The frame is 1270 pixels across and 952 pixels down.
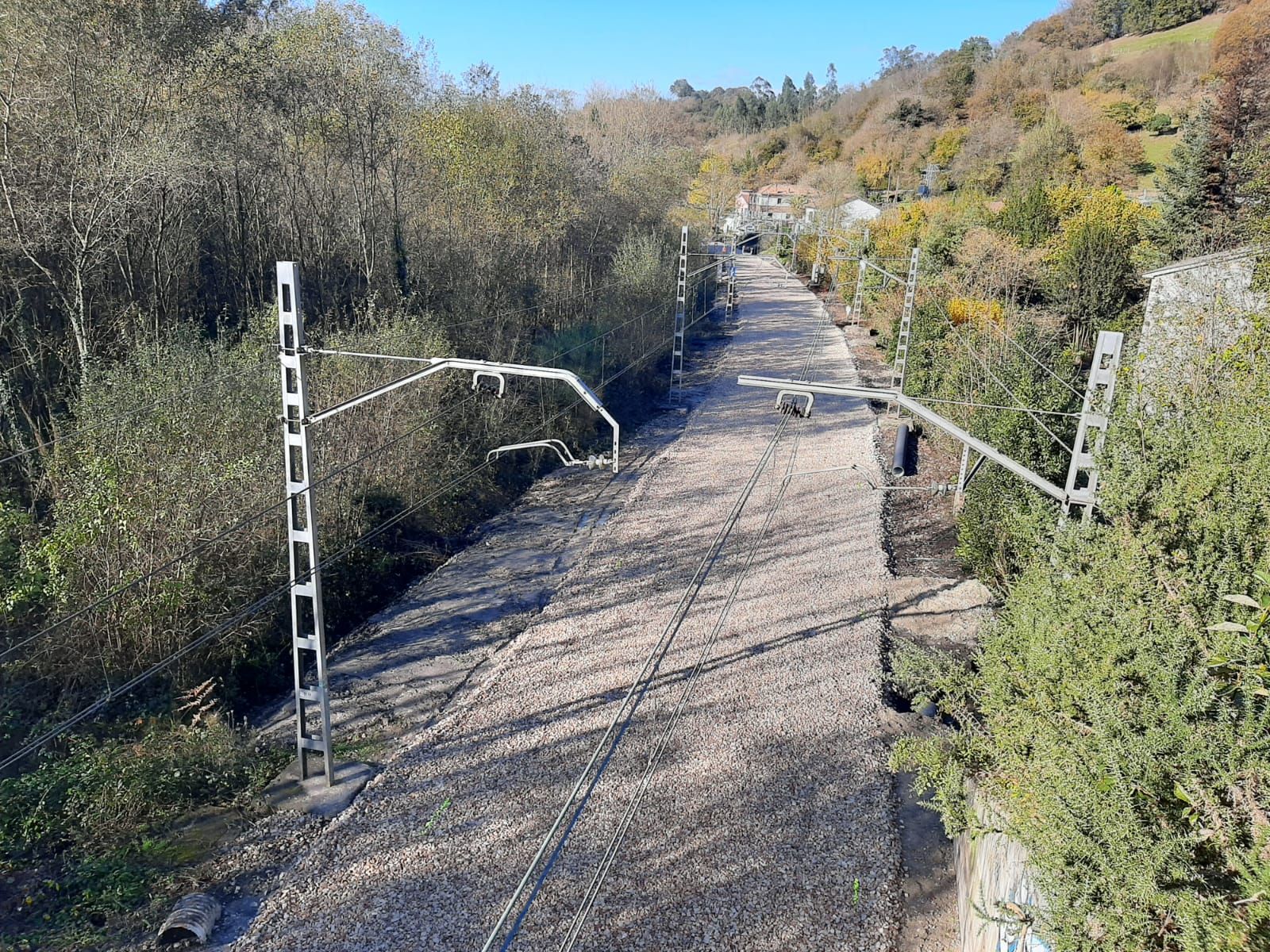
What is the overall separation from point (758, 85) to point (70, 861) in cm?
13089

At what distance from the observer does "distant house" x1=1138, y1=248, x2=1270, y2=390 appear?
6762 mm

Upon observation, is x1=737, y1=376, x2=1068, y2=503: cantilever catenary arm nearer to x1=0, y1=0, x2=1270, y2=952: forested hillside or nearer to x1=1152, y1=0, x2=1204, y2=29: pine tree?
x1=0, y1=0, x2=1270, y2=952: forested hillside

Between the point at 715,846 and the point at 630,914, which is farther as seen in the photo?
the point at 715,846

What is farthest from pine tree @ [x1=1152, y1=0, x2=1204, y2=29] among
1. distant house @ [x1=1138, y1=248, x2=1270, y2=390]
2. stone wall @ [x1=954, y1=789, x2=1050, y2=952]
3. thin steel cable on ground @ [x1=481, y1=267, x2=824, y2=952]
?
stone wall @ [x1=954, y1=789, x2=1050, y2=952]

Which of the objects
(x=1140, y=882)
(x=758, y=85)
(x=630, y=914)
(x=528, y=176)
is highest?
(x=758, y=85)

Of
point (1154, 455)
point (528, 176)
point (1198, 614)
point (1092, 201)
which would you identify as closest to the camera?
point (1198, 614)

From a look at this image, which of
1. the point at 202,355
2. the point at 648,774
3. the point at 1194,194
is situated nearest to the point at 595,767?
the point at 648,774

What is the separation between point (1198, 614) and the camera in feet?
15.3

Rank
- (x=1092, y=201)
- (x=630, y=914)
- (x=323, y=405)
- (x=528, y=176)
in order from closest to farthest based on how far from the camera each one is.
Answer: (x=630, y=914), (x=323, y=405), (x=528, y=176), (x=1092, y=201)

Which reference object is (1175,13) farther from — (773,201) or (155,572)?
(155,572)

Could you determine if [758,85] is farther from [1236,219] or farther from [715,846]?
[715,846]

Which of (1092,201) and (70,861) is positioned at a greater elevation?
(1092,201)

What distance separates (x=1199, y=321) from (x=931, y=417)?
2.50 m

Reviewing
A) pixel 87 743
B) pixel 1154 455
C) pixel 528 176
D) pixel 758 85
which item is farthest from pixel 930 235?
pixel 758 85
